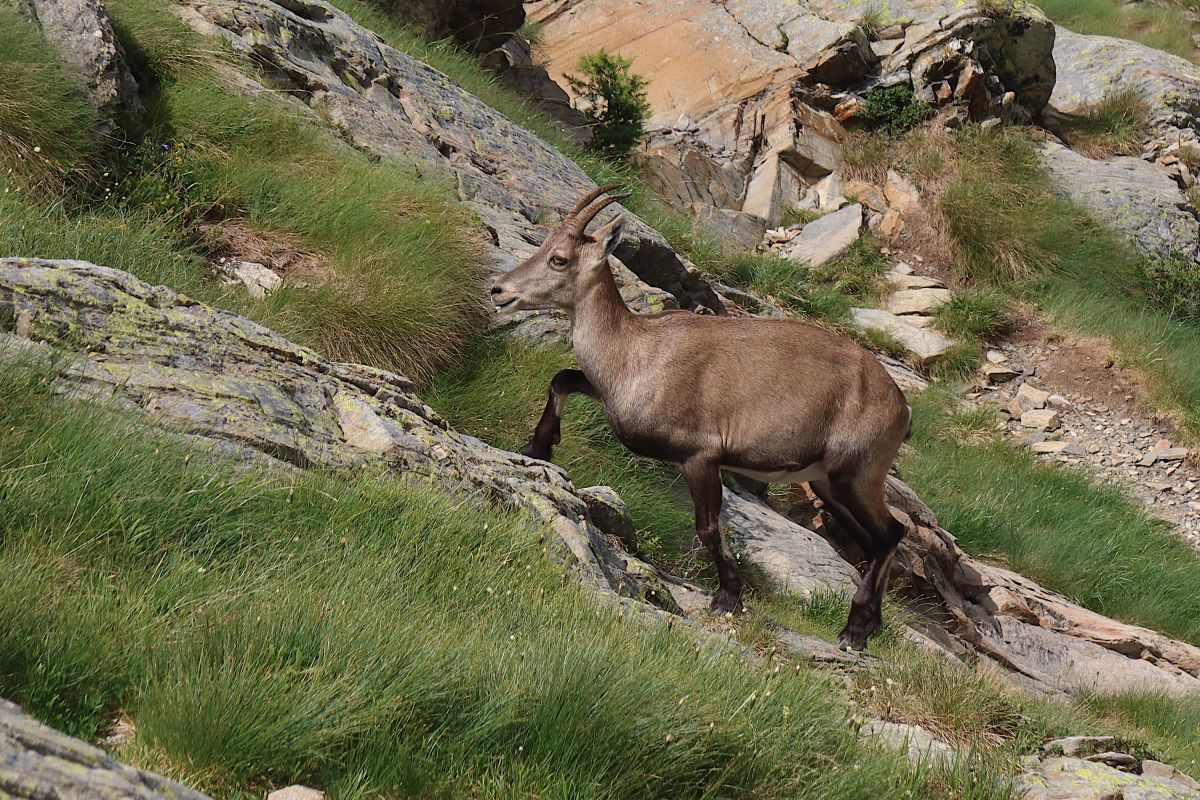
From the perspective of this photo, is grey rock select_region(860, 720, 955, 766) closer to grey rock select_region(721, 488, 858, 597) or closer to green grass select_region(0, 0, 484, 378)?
grey rock select_region(721, 488, 858, 597)

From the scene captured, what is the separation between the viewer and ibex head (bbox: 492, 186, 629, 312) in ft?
23.9

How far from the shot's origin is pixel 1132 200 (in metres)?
17.2

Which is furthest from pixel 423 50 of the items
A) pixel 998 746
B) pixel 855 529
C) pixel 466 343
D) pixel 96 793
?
pixel 96 793

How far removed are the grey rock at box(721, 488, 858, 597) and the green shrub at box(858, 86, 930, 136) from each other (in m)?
10.8

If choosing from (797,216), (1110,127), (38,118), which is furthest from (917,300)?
(38,118)

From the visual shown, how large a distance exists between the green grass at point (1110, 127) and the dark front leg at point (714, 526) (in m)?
14.6

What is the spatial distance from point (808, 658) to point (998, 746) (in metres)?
0.91

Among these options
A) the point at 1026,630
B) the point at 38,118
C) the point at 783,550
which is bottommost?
the point at 1026,630

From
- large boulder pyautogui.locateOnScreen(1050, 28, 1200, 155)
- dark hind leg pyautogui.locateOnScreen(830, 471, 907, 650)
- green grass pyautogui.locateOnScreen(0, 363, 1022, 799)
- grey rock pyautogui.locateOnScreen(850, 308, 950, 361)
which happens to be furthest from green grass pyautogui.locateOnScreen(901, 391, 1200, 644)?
large boulder pyautogui.locateOnScreen(1050, 28, 1200, 155)

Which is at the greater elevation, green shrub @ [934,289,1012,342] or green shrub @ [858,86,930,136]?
green shrub @ [858,86,930,136]

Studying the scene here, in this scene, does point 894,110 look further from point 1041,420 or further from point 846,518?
point 846,518

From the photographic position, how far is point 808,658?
5.64 m

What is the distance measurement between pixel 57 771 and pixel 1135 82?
2137cm

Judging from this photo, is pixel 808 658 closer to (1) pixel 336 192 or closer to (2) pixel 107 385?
(2) pixel 107 385
